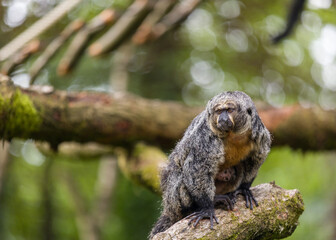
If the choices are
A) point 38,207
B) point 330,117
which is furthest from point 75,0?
point 38,207

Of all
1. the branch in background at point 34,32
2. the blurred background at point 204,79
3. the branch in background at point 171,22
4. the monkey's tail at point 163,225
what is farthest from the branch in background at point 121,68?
the monkey's tail at point 163,225

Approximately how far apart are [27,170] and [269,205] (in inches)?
332

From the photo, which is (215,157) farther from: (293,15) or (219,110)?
(293,15)

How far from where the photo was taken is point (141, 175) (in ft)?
18.3

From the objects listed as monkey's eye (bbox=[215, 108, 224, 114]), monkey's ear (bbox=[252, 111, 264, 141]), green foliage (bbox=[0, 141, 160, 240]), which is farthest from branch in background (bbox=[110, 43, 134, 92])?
monkey's eye (bbox=[215, 108, 224, 114])

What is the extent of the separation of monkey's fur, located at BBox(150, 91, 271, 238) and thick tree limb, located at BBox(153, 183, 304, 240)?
0.09 metres

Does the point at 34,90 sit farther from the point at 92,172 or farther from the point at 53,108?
the point at 92,172

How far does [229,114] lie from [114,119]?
2646 millimetres

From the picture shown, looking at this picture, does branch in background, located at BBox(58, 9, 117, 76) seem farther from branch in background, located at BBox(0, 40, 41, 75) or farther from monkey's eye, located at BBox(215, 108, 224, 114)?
monkey's eye, located at BBox(215, 108, 224, 114)

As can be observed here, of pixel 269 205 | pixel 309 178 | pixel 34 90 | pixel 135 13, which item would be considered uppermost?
pixel 135 13

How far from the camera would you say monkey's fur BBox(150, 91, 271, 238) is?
3.33 meters

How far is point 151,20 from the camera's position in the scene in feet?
22.5

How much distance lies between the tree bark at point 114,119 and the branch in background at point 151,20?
1.11 metres

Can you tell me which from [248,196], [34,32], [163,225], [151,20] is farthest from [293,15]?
[163,225]
